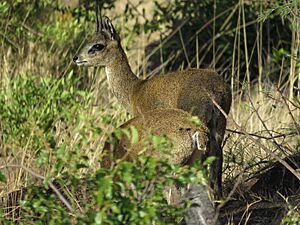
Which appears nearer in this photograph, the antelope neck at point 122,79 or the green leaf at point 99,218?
the green leaf at point 99,218

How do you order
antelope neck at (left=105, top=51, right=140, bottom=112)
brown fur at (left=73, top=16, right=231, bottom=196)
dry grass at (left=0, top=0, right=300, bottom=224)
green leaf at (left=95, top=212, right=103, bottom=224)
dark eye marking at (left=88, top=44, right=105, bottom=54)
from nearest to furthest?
green leaf at (left=95, top=212, right=103, bottom=224) < brown fur at (left=73, top=16, right=231, bottom=196) < dry grass at (left=0, top=0, right=300, bottom=224) < antelope neck at (left=105, top=51, right=140, bottom=112) < dark eye marking at (left=88, top=44, right=105, bottom=54)

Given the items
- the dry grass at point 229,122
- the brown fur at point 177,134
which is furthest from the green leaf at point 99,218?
the dry grass at point 229,122

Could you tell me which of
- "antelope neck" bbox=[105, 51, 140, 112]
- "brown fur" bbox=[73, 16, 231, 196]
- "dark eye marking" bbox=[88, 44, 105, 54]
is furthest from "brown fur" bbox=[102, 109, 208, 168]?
"dark eye marking" bbox=[88, 44, 105, 54]

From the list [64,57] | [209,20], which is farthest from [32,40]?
[209,20]

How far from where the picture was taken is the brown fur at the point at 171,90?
6281 millimetres

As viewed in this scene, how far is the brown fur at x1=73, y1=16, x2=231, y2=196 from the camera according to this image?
6.28 m

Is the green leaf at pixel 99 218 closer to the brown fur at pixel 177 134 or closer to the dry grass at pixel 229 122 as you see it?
the brown fur at pixel 177 134

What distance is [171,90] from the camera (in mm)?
6805

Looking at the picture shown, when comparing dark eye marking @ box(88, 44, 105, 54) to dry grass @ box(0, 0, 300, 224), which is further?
dark eye marking @ box(88, 44, 105, 54)

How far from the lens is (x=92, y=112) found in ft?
27.2

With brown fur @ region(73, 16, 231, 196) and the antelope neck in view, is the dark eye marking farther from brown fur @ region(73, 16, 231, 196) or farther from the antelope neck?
the antelope neck

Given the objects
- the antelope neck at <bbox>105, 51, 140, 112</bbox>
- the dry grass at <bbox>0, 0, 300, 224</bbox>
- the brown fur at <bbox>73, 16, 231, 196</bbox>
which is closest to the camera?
A: the brown fur at <bbox>73, 16, 231, 196</bbox>

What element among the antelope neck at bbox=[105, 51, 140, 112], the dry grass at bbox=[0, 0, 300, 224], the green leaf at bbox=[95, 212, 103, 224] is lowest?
the dry grass at bbox=[0, 0, 300, 224]

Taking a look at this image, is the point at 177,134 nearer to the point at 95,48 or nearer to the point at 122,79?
the point at 122,79
